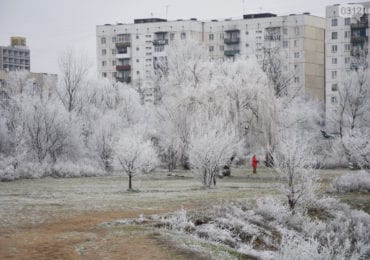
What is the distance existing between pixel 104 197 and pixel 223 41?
238ft

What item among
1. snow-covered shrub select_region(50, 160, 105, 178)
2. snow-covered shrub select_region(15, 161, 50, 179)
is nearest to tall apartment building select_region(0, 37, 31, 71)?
snow-covered shrub select_region(50, 160, 105, 178)

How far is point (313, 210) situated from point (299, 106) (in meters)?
52.0

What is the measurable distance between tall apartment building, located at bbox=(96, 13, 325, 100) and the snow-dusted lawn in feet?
175

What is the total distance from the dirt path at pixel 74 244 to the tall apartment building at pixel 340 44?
71.0m

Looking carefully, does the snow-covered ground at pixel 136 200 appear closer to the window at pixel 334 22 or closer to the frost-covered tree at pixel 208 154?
the frost-covered tree at pixel 208 154

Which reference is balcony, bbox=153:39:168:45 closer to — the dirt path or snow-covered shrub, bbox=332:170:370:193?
snow-covered shrub, bbox=332:170:370:193

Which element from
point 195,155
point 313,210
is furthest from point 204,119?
point 313,210

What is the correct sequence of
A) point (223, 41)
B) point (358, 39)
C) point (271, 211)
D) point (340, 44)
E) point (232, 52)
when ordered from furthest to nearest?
point (223, 41) → point (232, 52) → point (340, 44) → point (358, 39) → point (271, 211)

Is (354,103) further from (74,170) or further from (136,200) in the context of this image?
(136,200)

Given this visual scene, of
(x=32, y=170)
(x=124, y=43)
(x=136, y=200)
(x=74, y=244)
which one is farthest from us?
(x=124, y=43)

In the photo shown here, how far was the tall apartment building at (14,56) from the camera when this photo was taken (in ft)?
621

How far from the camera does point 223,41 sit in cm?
9956

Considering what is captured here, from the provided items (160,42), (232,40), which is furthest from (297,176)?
(160,42)

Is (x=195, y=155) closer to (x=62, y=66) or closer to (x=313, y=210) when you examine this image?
(x=313, y=210)
